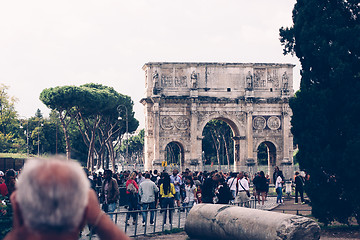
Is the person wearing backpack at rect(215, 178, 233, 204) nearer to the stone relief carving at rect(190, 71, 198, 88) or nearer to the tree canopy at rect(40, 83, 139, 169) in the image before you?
the stone relief carving at rect(190, 71, 198, 88)

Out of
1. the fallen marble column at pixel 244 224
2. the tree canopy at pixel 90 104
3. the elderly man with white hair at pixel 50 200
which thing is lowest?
the fallen marble column at pixel 244 224

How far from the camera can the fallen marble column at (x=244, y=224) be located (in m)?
10.8

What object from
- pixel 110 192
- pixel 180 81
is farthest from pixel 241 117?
pixel 110 192

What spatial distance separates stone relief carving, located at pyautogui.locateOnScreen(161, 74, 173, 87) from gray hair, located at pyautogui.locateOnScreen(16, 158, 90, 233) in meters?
43.4

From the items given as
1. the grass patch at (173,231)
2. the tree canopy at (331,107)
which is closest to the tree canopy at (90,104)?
the grass patch at (173,231)

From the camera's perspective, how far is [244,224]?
11.7 meters

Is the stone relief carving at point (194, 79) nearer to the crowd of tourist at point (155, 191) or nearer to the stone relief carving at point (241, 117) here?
the stone relief carving at point (241, 117)

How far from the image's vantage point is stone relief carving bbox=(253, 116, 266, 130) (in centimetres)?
4688

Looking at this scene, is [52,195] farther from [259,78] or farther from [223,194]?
[259,78]

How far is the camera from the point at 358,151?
13.1 meters

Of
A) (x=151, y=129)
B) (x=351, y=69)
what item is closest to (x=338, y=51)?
(x=351, y=69)

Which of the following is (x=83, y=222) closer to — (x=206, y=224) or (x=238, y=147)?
(x=206, y=224)

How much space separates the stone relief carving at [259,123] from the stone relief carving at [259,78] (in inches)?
110

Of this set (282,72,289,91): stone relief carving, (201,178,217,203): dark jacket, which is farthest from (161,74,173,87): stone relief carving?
(201,178,217,203): dark jacket
